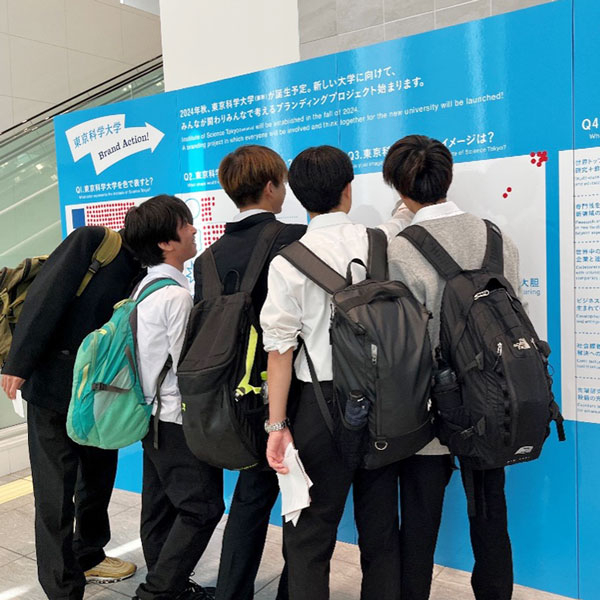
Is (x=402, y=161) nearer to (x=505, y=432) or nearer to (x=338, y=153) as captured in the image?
(x=338, y=153)

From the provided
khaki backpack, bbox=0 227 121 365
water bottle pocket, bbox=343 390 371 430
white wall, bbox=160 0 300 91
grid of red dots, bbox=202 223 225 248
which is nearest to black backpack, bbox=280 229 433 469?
water bottle pocket, bbox=343 390 371 430

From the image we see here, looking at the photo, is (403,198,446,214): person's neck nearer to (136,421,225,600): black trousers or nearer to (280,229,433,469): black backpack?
(280,229,433,469): black backpack

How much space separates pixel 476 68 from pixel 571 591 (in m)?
1.90

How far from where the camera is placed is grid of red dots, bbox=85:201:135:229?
3.35 metres

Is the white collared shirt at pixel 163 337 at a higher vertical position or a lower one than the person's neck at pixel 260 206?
lower

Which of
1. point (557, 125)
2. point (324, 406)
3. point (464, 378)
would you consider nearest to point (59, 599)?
point (324, 406)

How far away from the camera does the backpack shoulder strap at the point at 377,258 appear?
1.63 meters

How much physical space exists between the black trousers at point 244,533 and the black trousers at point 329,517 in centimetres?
31

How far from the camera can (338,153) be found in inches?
65.4

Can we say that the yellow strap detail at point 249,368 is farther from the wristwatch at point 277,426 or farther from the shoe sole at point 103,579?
the shoe sole at point 103,579

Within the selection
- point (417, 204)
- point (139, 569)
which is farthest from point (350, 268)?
point (139, 569)

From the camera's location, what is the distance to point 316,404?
1.62 meters

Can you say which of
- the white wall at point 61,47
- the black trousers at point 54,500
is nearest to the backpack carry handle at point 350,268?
the black trousers at point 54,500

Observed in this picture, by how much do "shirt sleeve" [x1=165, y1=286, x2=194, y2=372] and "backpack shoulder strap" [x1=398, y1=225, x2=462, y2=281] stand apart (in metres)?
0.76
